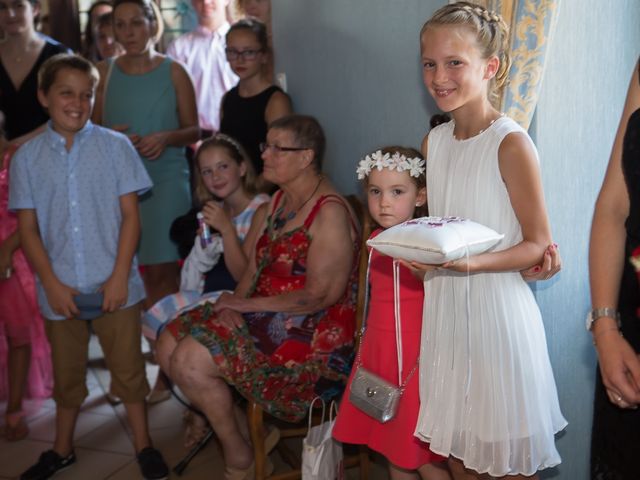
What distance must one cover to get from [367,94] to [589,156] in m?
0.91

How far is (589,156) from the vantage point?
1963 millimetres

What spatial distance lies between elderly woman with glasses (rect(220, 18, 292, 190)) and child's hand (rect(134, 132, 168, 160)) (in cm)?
32

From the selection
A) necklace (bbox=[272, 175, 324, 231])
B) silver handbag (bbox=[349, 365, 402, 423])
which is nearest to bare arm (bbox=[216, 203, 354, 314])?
necklace (bbox=[272, 175, 324, 231])

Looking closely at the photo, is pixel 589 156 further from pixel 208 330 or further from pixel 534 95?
pixel 208 330

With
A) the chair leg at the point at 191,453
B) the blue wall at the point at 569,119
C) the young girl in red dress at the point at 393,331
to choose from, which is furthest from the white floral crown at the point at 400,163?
the chair leg at the point at 191,453

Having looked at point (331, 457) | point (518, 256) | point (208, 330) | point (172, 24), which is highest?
point (172, 24)

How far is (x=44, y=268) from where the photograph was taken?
8.68ft

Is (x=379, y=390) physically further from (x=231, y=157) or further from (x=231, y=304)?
(x=231, y=157)

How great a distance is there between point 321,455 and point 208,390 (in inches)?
18.2

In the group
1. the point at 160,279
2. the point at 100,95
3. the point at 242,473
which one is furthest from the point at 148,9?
the point at 242,473

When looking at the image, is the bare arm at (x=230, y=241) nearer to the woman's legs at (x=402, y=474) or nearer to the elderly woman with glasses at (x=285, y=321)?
the elderly woman with glasses at (x=285, y=321)

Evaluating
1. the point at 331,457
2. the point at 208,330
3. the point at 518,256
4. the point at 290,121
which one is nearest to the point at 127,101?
the point at 290,121

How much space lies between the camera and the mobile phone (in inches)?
103

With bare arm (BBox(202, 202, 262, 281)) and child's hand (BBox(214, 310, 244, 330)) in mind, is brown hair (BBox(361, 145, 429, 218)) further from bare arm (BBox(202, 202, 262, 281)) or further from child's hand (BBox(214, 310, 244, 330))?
bare arm (BBox(202, 202, 262, 281))
